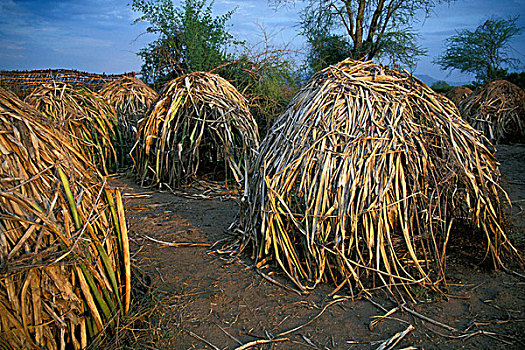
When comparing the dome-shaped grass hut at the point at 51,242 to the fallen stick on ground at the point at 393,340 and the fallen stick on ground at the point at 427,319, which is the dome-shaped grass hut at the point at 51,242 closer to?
the fallen stick on ground at the point at 393,340

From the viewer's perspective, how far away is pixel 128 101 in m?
8.30

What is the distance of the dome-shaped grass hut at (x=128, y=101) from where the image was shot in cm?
778

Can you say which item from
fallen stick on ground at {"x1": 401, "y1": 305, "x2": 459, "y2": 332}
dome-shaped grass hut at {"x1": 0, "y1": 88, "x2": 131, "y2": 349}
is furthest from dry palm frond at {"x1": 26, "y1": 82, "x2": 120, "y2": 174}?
fallen stick on ground at {"x1": 401, "y1": 305, "x2": 459, "y2": 332}

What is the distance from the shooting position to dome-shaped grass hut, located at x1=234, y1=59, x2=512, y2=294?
2898mm

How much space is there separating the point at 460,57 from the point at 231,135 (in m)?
26.1

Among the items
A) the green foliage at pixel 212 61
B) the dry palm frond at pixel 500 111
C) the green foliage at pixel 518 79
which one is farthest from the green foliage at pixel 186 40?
the green foliage at pixel 518 79

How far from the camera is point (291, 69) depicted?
956 centimetres

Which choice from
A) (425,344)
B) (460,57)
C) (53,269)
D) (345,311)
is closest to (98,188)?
(53,269)

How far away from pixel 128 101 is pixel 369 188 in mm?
6717

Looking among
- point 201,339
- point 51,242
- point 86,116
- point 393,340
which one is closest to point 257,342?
point 201,339

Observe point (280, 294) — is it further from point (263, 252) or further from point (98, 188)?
point (98, 188)

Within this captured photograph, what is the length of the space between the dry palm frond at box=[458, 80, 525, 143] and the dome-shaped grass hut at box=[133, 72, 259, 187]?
7.28 metres

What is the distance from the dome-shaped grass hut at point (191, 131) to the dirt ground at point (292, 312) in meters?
2.50

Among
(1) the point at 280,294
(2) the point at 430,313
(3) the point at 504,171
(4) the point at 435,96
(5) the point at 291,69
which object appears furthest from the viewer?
(5) the point at 291,69
